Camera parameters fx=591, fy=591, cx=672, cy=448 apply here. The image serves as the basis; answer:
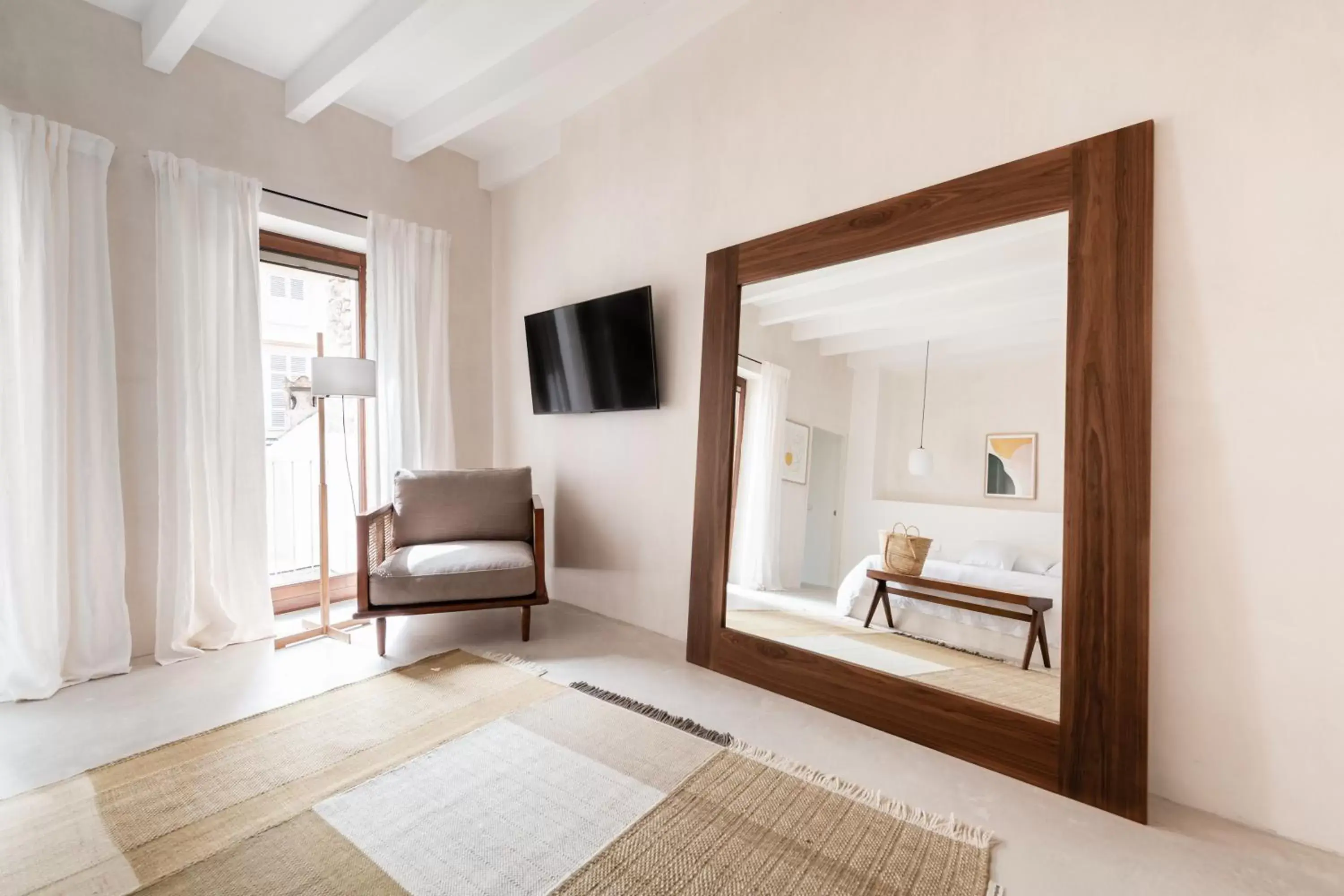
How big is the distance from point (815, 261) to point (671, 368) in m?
0.94

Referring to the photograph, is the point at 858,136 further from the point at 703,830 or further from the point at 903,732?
the point at 703,830

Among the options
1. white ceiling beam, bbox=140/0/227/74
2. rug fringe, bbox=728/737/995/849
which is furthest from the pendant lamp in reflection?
white ceiling beam, bbox=140/0/227/74

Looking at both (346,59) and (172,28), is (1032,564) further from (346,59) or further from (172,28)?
(172,28)

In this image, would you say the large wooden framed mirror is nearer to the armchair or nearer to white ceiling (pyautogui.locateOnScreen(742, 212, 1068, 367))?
Answer: white ceiling (pyautogui.locateOnScreen(742, 212, 1068, 367))

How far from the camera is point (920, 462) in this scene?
85.4 inches

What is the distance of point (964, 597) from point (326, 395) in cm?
300

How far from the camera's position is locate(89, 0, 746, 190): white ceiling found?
8.38 feet

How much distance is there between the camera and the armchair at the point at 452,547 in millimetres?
2715

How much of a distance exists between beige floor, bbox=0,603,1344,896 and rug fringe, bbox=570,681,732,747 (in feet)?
0.16

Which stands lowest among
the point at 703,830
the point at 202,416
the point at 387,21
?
the point at 703,830

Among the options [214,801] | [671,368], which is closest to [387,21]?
[671,368]

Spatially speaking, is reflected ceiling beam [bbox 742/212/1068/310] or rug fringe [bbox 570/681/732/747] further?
rug fringe [bbox 570/681/732/747]

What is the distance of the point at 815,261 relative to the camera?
2414 millimetres

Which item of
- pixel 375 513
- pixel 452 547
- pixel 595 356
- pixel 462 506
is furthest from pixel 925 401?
pixel 375 513
